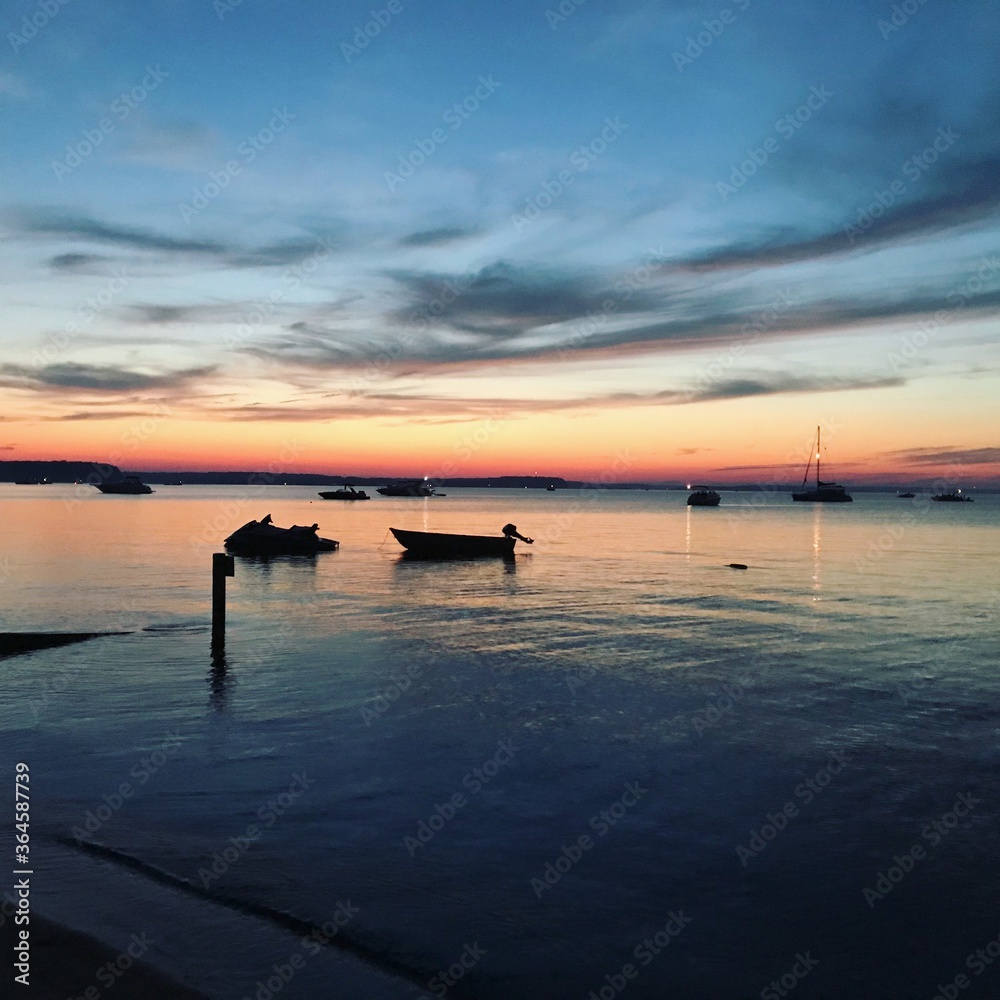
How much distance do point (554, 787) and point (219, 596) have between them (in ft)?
48.4

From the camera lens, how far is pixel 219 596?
2480 cm

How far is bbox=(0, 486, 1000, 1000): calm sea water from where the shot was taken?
8719 mm

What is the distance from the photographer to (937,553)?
2731 inches

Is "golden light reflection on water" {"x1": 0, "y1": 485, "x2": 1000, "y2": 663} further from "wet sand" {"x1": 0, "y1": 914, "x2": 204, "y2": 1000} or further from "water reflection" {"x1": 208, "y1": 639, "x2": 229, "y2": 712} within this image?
"wet sand" {"x1": 0, "y1": 914, "x2": 204, "y2": 1000}

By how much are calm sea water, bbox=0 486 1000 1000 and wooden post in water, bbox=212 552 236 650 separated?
3.13 feet

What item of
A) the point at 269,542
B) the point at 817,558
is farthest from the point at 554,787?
the point at 817,558

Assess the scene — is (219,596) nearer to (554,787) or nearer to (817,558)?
(554,787)

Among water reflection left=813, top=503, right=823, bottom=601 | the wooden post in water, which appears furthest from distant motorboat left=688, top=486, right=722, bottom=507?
the wooden post in water

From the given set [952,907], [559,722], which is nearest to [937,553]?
[559,722]

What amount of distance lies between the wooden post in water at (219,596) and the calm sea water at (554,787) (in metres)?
0.95

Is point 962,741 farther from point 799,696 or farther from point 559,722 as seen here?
point 559,722

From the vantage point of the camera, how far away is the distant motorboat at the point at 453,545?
58.9 meters

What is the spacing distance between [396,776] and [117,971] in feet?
22.4

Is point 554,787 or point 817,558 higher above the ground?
point 554,787
